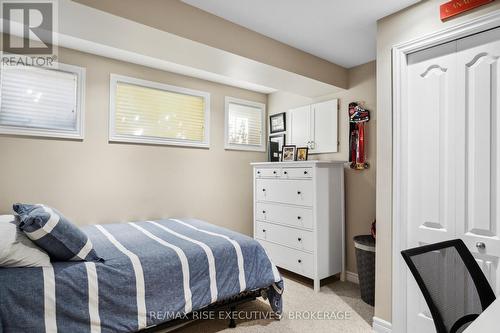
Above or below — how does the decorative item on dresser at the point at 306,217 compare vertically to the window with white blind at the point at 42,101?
below

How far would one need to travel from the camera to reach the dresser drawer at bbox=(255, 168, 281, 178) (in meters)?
3.58

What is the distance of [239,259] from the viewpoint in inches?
94.0

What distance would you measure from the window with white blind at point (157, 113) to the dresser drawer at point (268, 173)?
2.74 ft

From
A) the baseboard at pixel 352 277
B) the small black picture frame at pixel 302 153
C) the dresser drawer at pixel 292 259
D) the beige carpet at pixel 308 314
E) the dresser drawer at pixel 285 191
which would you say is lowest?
the beige carpet at pixel 308 314

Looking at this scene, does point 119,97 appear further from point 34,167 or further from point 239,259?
point 239,259

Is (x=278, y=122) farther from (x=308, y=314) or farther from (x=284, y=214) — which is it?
(x=308, y=314)

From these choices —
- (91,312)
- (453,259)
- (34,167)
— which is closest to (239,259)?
(91,312)

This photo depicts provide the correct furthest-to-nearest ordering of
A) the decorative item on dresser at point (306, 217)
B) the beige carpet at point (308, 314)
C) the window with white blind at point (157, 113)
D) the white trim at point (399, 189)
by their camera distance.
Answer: the window with white blind at point (157, 113)
the decorative item on dresser at point (306, 217)
the beige carpet at point (308, 314)
the white trim at point (399, 189)

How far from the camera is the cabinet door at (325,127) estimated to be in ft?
11.9

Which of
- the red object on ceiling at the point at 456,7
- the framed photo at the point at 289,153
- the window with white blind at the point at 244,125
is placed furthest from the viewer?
the window with white blind at the point at 244,125

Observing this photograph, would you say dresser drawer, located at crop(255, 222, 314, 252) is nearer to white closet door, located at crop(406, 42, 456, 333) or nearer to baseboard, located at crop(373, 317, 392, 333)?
baseboard, located at crop(373, 317, 392, 333)

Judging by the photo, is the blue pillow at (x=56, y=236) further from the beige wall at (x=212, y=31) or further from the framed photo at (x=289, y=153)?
the framed photo at (x=289, y=153)

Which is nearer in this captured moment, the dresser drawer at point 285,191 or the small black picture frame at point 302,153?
the dresser drawer at point 285,191

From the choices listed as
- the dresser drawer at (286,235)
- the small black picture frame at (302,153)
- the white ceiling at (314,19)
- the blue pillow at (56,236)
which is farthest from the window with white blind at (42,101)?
the small black picture frame at (302,153)
